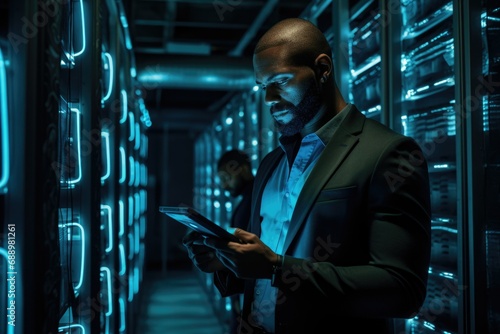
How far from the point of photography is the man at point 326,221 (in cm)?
159

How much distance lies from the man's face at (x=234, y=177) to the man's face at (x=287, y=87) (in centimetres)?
303

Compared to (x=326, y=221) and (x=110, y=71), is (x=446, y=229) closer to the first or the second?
(x=326, y=221)

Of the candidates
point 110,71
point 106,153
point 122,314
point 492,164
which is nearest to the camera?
point 492,164

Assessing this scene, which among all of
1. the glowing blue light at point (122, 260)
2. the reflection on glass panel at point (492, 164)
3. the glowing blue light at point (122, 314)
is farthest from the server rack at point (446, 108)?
the glowing blue light at point (122, 314)

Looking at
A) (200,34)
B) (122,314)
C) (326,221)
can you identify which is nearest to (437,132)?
(326,221)

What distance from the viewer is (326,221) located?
1682mm

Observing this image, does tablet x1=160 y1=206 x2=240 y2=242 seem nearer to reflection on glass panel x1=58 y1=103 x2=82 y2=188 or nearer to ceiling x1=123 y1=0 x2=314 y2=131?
reflection on glass panel x1=58 y1=103 x2=82 y2=188

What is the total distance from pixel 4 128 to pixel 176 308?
773 cm

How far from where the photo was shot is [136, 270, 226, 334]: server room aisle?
741cm

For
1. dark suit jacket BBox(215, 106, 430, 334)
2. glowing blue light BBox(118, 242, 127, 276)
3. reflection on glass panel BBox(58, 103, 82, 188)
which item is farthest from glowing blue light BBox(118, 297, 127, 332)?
dark suit jacket BBox(215, 106, 430, 334)

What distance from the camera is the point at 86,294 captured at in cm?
282

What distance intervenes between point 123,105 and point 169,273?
30.1 ft

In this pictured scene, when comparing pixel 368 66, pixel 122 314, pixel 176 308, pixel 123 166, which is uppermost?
pixel 368 66

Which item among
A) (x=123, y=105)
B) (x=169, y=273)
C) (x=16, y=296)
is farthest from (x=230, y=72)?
(x=169, y=273)
